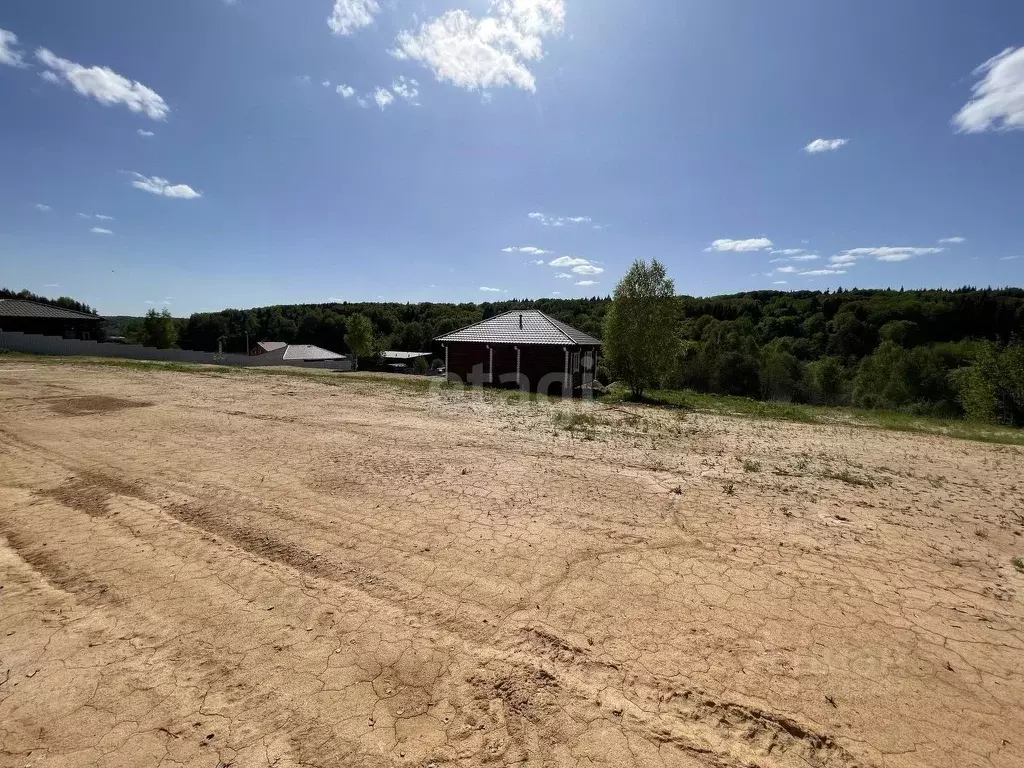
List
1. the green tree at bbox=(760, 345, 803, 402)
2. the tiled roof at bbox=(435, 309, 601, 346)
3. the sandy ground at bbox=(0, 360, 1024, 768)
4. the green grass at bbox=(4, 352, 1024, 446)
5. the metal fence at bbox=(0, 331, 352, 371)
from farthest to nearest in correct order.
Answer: the green tree at bbox=(760, 345, 803, 402) → the metal fence at bbox=(0, 331, 352, 371) → the tiled roof at bbox=(435, 309, 601, 346) → the green grass at bbox=(4, 352, 1024, 446) → the sandy ground at bbox=(0, 360, 1024, 768)

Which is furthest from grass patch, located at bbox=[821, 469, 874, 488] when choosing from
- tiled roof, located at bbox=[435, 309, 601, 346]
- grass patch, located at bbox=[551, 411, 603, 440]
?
tiled roof, located at bbox=[435, 309, 601, 346]

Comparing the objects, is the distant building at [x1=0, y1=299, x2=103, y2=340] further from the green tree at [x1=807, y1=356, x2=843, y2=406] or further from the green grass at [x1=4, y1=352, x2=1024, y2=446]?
the green tree at [x1=807, y1=356, x2=843, y2=406]

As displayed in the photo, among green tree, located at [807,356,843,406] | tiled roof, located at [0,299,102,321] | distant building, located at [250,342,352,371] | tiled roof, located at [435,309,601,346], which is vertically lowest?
green tree, located at [807,356,843,406]

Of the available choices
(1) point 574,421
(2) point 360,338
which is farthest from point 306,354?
(1) point 574,421

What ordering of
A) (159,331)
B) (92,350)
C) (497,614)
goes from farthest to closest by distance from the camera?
(159,331) → (92,350) → (497,614)

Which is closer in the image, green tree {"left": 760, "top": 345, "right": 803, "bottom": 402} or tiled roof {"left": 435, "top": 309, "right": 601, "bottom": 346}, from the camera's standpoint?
tiled roof {"left": 435, "top": 309, "right": 601, "bottom": 346}

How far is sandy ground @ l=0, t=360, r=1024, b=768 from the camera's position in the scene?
9.64ft

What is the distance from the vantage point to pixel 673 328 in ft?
69.3

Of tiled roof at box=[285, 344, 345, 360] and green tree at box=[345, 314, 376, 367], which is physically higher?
green tree at box=[345, 314, 376, 367]

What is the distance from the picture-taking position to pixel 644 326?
69.0 ft

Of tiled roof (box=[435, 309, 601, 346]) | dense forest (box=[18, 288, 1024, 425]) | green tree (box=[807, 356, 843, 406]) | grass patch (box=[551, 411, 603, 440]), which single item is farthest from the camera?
green tree (box=[807, 356, 843, 406])

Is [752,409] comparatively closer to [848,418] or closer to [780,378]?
[848,418]

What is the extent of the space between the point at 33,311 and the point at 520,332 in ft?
134

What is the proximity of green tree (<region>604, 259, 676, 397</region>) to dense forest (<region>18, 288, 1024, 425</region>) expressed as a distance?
57 cm
